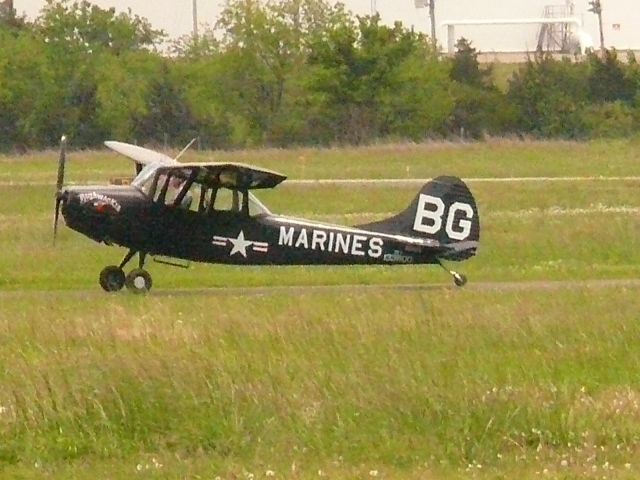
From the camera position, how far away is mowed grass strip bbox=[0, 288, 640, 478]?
8.41m

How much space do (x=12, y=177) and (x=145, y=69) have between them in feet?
98.0

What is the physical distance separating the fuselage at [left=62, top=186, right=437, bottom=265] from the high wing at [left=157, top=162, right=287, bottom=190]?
501 millimetres

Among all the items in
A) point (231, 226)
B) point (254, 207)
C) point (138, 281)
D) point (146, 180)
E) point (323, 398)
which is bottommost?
point (138, 281)

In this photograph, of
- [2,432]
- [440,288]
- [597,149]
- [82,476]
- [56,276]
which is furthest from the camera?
[597,149]

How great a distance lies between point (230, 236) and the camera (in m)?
20.1

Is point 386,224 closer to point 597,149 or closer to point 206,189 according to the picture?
point 206,189

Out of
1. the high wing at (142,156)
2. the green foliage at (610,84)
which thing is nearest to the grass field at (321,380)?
the high wing at (142,156)

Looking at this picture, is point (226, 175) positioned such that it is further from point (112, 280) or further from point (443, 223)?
point (443, 223)

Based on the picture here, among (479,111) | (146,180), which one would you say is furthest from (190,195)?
(479,111)

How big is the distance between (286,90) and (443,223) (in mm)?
51056

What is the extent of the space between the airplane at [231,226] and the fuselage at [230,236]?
0.01 metres

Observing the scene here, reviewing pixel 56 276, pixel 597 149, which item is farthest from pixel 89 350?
pixel 597 149

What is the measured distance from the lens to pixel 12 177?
42562 mm

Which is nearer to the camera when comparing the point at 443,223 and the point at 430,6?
the point at 443,223
